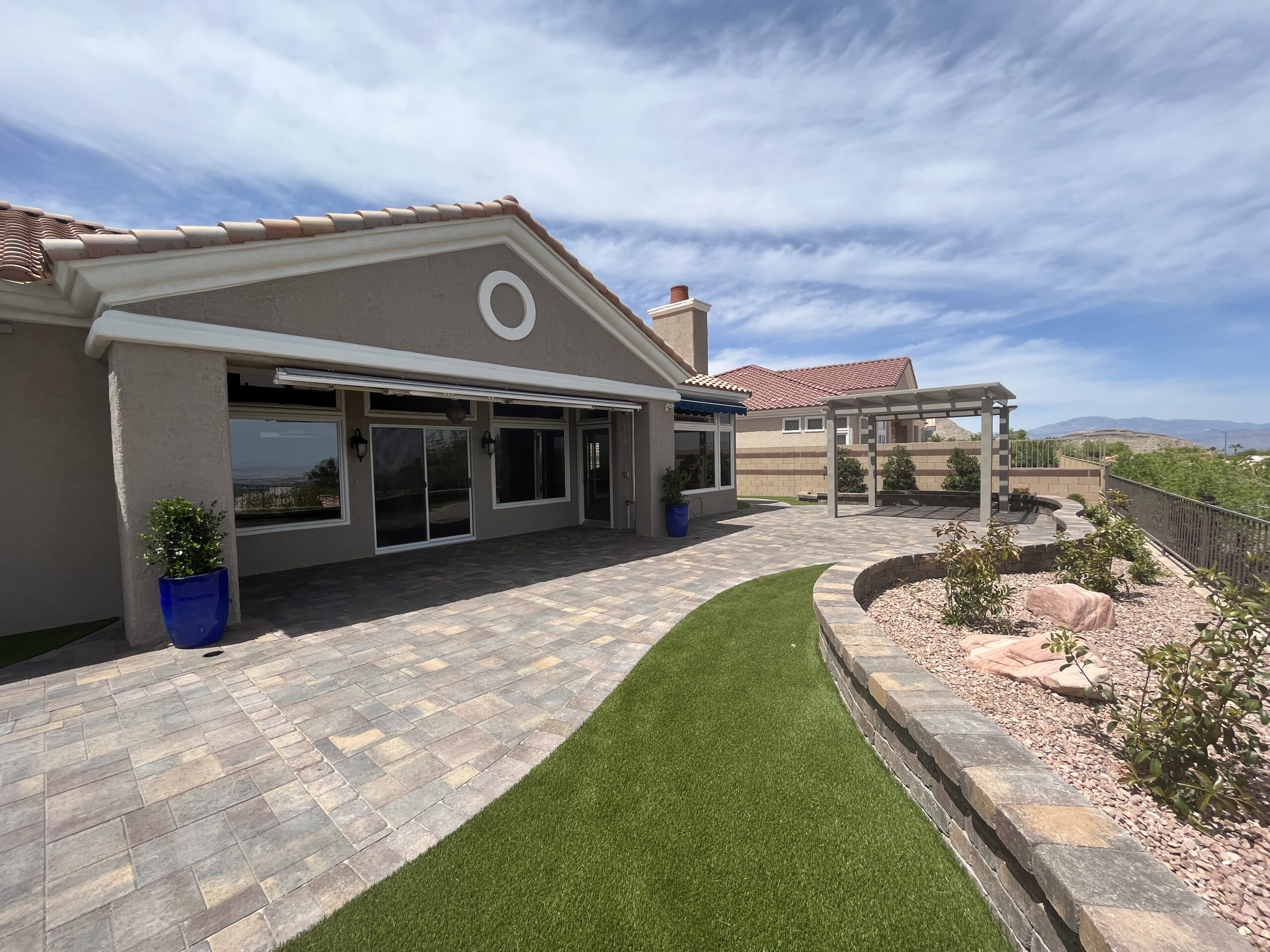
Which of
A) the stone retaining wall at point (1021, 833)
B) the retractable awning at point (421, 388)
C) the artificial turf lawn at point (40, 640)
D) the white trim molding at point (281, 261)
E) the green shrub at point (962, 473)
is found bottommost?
the artificial turf lawn at point (40, 640)

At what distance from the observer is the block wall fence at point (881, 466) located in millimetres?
19891

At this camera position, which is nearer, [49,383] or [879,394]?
[49,383]

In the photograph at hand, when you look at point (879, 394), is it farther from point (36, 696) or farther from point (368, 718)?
point (36, 696)

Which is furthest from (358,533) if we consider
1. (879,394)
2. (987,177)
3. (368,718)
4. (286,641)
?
(987,177)

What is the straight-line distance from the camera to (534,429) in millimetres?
15398

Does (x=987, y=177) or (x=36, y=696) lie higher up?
(x=987, y=177)

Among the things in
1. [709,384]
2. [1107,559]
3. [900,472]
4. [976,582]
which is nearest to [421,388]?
[976,582]

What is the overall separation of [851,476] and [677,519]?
11886 millimetres

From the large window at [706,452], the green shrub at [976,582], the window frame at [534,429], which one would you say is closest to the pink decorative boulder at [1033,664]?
the green shrub at [976,582]

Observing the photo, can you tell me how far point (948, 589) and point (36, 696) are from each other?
10.2m

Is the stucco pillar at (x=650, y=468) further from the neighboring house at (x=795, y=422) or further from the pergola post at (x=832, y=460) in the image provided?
the neighboring house at (x=795, y=422)

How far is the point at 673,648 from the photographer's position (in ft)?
21.3

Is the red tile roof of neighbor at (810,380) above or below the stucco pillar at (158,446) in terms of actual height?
above

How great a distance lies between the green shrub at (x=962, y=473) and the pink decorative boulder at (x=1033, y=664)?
700 inches
